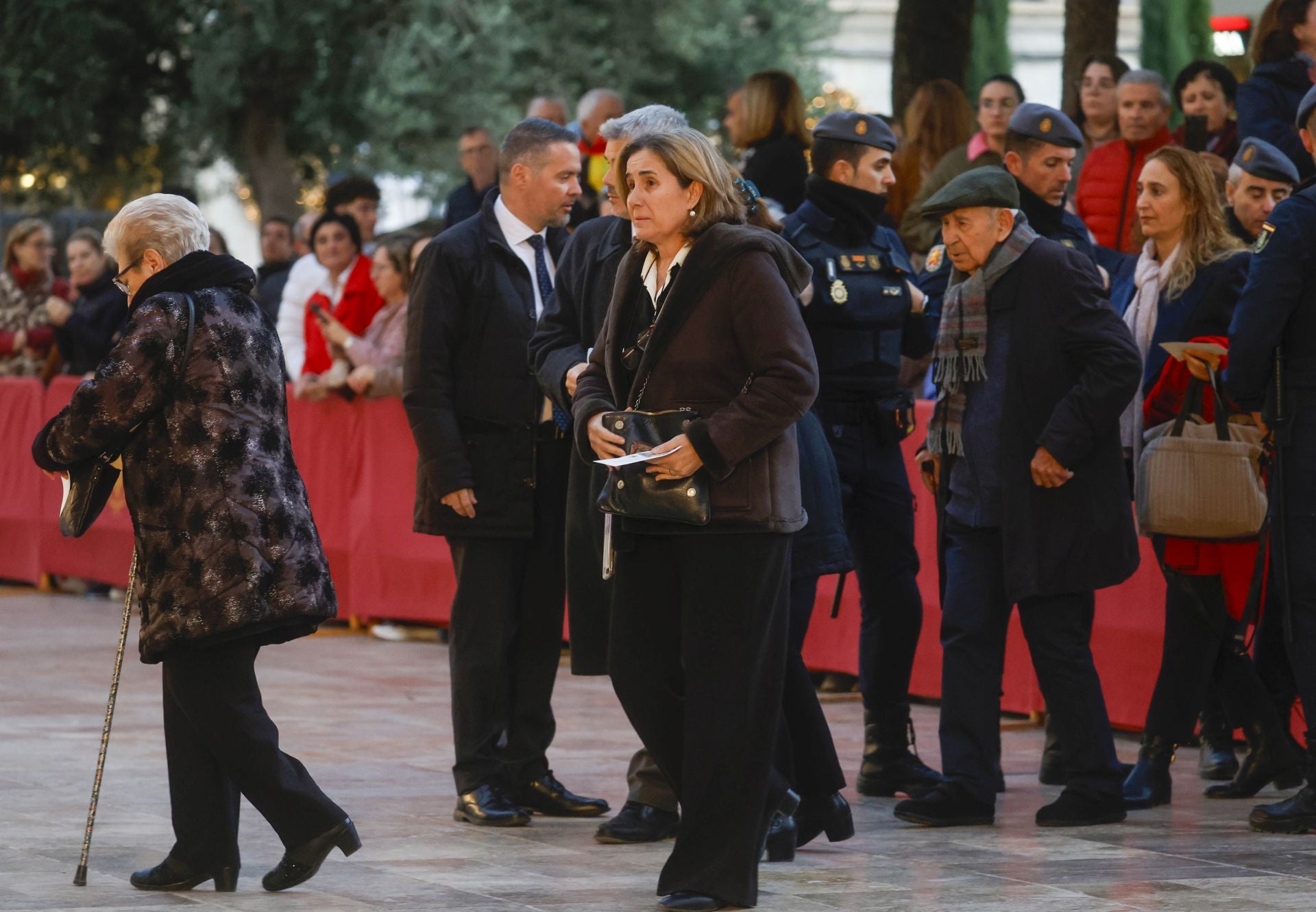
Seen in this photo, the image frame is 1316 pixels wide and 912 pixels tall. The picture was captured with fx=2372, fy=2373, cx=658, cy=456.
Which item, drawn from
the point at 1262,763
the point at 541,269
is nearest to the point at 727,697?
the point at 541,269

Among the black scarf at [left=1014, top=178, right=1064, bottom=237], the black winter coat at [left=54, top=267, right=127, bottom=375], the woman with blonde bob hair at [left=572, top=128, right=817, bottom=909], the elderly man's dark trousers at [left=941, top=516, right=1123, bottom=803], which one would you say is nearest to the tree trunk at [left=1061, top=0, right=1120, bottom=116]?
the black winter coat at [left=54, top=267, right=127, bottom=375]

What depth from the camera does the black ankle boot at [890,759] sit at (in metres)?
8.28

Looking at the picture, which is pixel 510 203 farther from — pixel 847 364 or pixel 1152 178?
pixel 1152 178

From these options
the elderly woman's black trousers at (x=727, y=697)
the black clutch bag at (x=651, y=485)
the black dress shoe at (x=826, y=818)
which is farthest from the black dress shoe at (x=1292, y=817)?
the black clutch bag at (x=651, y=485)

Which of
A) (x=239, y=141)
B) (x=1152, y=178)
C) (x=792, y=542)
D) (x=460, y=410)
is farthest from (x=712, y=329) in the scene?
(x=239, y=141)

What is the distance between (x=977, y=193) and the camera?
25.4 ft

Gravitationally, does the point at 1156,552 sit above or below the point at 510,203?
below

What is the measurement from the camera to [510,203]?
25.9 feet

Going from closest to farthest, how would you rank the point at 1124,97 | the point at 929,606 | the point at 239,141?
the point at 929,606 → the point at 1124,97 → the point at 239,141

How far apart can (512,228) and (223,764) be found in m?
2.28

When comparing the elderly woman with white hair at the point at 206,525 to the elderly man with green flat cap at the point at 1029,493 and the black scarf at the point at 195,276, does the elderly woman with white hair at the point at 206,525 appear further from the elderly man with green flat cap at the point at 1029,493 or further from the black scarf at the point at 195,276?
the elderly man with green flat cap at the point at 1029,493

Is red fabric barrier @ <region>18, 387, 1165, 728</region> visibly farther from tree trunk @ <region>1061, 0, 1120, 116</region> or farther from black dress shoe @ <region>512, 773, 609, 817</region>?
tree trunk @ <region>1061, 0, 1120, 116</region>

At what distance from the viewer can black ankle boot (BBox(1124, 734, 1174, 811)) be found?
8047mm

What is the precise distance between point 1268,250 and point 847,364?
4.89ft
